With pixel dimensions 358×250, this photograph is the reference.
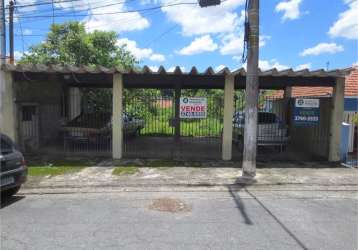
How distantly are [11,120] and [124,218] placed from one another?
8.11 m

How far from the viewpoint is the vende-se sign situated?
39.5 ft

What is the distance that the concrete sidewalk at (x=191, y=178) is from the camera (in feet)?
28.5

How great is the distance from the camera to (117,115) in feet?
39.5

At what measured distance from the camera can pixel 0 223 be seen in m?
5.65

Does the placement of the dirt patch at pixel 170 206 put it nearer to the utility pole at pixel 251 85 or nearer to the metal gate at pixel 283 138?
the utility pole at pixel 251 85

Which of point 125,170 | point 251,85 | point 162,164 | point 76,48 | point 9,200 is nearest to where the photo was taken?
point 9,200

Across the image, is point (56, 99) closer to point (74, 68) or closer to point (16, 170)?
point (74, 68)

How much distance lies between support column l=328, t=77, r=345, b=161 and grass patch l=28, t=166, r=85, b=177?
321 inches

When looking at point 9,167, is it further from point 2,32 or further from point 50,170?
point 2,32

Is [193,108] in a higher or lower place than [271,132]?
higher

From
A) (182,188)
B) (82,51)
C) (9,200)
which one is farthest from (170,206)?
(82,51)

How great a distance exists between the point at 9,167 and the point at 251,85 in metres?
5.87

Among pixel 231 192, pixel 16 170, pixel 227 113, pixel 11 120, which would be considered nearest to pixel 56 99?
pixel 11 120

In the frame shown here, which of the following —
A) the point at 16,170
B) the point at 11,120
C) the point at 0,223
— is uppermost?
the point at 11,120
